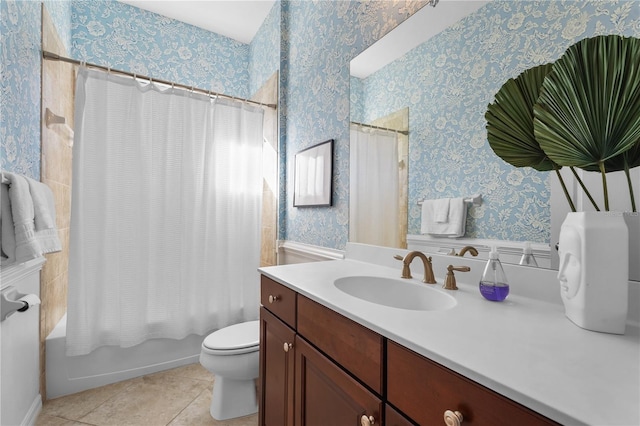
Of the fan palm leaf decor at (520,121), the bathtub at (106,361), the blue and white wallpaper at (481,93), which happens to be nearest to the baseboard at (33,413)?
the bathtub at (106,361)

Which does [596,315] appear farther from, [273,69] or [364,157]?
[273,69]

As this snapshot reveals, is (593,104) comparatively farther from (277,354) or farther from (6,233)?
(6,233)

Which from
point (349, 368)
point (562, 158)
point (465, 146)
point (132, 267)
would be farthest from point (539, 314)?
point (132, 267)

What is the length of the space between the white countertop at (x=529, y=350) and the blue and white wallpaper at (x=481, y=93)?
0.94 feet

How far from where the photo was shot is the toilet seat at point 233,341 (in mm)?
1555

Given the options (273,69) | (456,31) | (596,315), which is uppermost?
(273,69)

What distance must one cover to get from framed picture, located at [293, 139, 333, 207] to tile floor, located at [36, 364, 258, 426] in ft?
4.31

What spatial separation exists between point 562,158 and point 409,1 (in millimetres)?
1041

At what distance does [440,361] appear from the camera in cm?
53

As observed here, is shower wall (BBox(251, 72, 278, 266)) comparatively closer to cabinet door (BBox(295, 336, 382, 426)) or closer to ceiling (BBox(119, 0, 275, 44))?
ceiling (BBox(119, 0, 275, 44))

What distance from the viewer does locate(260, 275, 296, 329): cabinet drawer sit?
1.09 m

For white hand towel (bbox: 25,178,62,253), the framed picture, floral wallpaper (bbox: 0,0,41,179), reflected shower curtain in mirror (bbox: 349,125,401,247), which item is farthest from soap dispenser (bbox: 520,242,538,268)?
floral wallpaper (bbox: 0,0,41,179)

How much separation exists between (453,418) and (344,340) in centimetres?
34

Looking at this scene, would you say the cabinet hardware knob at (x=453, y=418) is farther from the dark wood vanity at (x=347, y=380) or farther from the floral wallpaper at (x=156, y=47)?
the floral wallpaper at (x=156, y=47)
